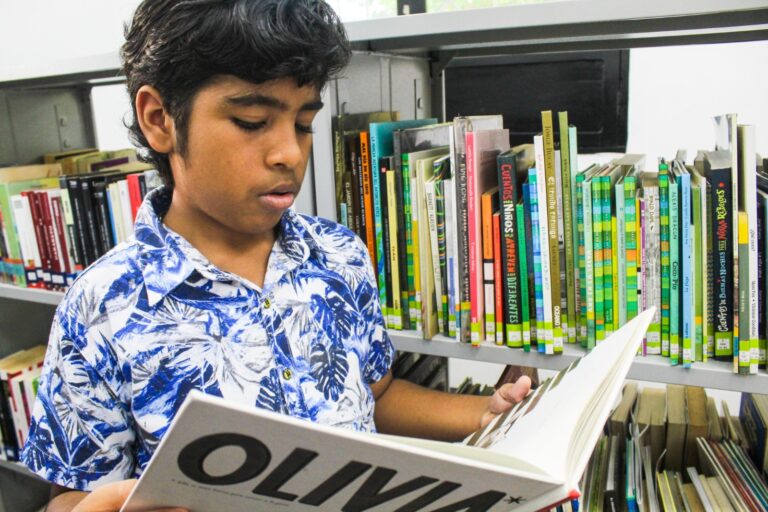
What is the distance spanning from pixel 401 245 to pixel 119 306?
1.48 feet

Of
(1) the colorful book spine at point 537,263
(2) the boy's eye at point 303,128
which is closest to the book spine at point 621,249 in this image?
(1) the colorful book spine at point 537,263

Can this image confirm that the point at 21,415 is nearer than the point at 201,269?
No

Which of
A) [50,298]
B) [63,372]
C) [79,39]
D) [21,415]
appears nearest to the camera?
[63,372]

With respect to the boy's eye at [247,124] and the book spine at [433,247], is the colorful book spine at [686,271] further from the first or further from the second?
the boy's eye at [247,124]

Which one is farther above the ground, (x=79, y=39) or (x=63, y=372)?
(x=79, y=39)

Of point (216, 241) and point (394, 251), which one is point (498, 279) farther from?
point (216, 241)

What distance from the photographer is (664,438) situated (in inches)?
41.6

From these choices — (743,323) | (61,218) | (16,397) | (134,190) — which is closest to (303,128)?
(743,323)

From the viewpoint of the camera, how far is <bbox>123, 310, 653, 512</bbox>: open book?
16.1 inches

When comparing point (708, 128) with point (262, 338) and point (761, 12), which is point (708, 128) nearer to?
point (761, 12)

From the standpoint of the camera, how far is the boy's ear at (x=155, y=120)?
0.73m

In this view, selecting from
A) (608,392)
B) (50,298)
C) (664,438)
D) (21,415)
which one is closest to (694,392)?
(664,438)

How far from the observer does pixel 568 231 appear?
34.8 inches

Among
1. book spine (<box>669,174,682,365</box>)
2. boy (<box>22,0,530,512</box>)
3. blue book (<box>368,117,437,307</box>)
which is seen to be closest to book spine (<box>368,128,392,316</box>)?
blue book (<box>368,117,437,307</box>)
